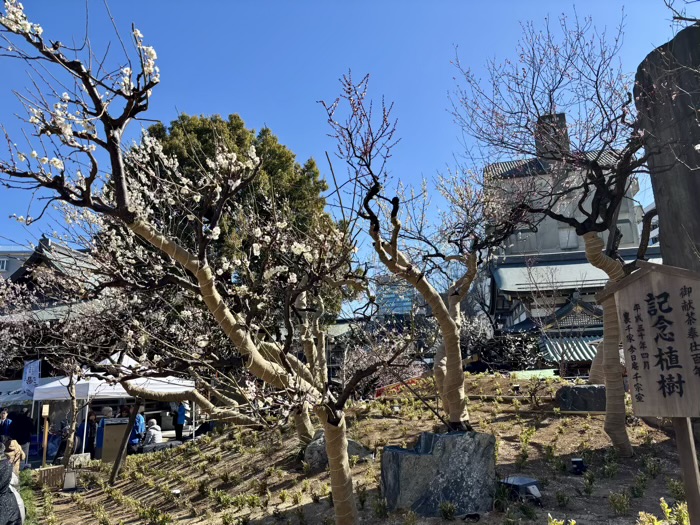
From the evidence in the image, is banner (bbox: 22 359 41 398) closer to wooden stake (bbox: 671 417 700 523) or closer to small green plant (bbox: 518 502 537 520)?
small green plant (bbox: 518 502 537 520)

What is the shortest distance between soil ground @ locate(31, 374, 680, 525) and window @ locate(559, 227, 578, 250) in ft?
70.5

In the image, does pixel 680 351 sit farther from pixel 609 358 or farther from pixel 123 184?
pixel 123 184

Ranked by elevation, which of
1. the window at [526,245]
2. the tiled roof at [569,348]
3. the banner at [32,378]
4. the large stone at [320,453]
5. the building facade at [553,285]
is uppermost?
the window at [526,245]

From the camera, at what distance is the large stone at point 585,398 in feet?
34.1

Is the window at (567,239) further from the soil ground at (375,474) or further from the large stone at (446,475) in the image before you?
the large stone at (446,475)

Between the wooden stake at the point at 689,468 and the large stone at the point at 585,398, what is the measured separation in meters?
6.04

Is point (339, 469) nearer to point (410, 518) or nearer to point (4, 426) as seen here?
point (410, 518)

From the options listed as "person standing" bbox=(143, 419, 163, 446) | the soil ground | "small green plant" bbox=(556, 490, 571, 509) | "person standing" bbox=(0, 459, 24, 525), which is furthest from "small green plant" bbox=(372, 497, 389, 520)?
"person standing" bbox=(143, 419, 163, 446)

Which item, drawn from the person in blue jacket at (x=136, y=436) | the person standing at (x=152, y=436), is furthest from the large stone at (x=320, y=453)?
the person in blue jacket at (x=136, y=436)

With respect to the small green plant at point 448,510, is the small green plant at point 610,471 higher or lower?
higher

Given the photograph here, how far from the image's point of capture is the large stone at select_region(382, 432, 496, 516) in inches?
245

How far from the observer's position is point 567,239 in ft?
107

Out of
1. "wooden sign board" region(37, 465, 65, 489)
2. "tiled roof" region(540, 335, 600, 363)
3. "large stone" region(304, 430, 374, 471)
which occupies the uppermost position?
"tiled roof" region(540, 335, 600, 363)

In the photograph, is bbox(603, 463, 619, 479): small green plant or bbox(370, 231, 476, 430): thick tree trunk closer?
bbox(370, 231, 476, 430): thick tree trunk
